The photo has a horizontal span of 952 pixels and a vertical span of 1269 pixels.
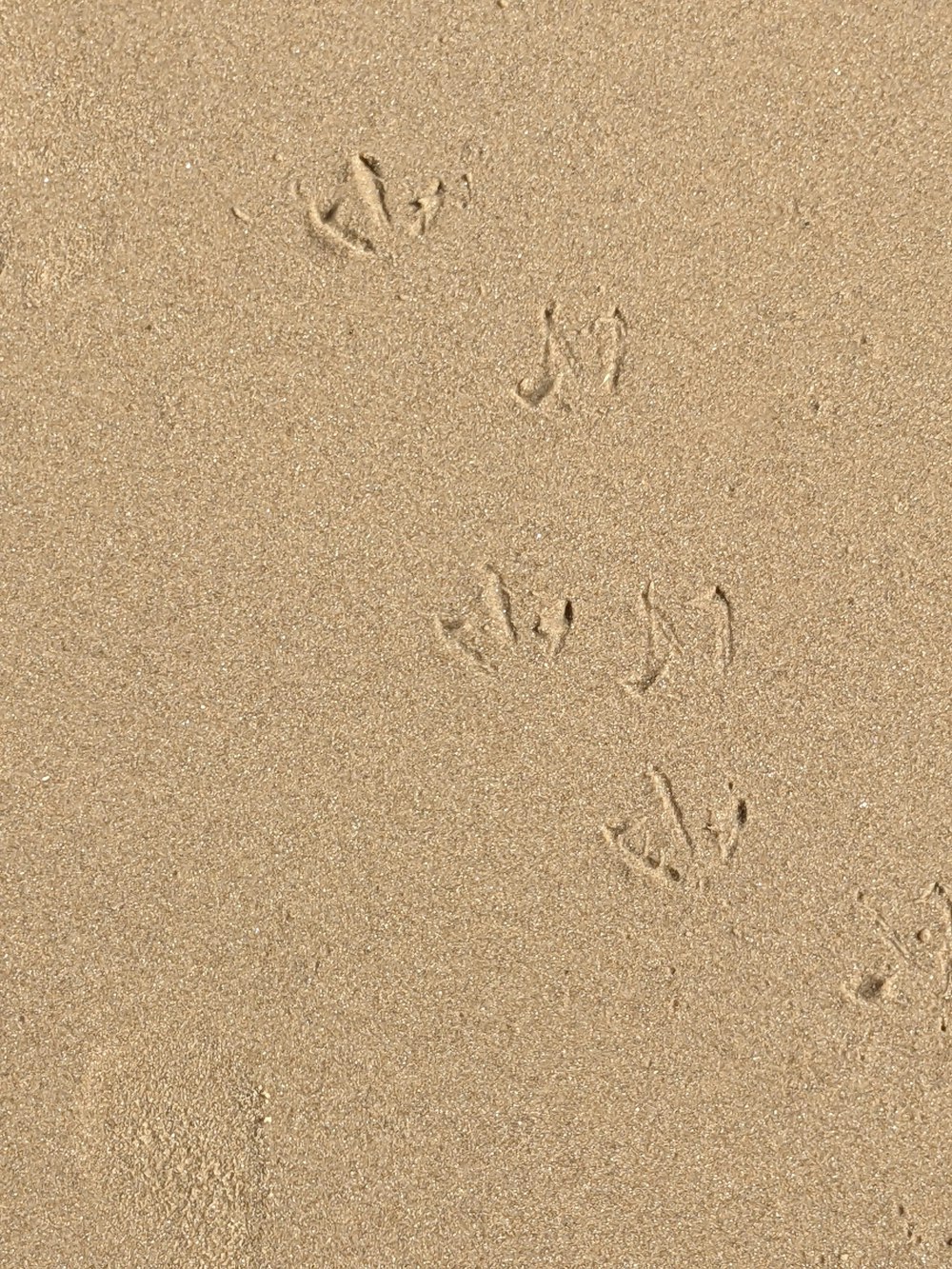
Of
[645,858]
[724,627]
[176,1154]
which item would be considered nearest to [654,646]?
[724,627]

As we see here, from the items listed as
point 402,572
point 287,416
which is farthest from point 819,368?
point 287,416

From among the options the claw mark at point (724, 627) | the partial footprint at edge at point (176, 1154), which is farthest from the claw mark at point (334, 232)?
the partial footprint at edge at point (176, 1154)

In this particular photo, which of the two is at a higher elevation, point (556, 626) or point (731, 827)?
point (556, 626)

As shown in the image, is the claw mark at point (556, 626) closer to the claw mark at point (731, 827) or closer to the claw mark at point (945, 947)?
the claw mark at point (731, 827)

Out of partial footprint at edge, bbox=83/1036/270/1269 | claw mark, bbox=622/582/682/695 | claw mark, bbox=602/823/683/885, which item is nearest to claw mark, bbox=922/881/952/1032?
claw mark, bbox=602/823/683/885

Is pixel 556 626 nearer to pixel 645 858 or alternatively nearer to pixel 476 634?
pixel 476 634

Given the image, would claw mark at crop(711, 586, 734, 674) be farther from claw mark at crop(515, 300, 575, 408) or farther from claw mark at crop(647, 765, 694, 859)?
claw mark at crop(515, 300, 575, 408)

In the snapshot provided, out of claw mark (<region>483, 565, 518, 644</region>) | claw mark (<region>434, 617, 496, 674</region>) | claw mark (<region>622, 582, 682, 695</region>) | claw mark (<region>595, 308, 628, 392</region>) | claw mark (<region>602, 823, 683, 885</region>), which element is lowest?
claw mark (<region>602, 823, 683, 885</region>)

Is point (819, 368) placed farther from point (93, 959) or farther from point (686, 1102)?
point (93, 959)
